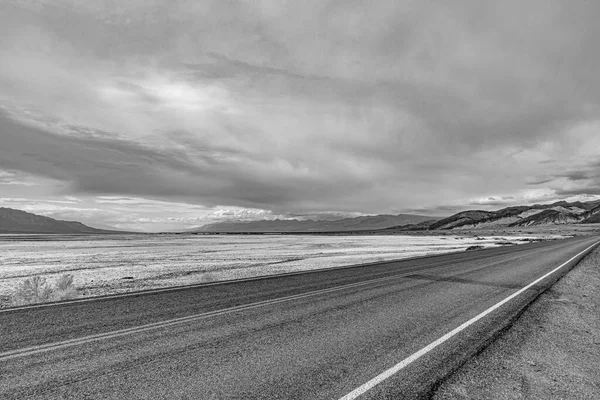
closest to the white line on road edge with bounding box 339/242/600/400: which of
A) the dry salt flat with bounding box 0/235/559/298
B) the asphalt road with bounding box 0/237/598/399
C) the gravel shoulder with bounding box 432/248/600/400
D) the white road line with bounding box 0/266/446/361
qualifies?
the asphalt road with bounding box 0/237/598/399

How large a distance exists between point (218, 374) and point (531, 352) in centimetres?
540

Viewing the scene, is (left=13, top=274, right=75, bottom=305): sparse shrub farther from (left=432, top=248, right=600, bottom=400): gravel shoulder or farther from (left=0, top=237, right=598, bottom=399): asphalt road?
(left=432, top=248, right=600, bottom=400): gravel shoulder

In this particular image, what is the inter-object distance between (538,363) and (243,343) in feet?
16.2

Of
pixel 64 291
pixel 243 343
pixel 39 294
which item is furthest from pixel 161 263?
pixel 243 343

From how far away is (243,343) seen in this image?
6.08 m

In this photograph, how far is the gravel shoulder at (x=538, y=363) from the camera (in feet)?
14.9

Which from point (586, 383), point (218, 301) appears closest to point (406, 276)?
point (218, 301)

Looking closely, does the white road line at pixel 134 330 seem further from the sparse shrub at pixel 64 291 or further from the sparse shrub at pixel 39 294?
the sparse shrub at pixel 64 291

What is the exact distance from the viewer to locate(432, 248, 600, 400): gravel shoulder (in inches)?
179

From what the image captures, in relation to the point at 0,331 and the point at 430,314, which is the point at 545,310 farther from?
the point at 0,331

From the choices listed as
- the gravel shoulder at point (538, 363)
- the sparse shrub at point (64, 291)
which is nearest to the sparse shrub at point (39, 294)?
the sparse shrub at point (64, 291)

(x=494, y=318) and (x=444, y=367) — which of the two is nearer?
(x=444, y=367)

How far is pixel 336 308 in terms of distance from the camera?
29.3 ft

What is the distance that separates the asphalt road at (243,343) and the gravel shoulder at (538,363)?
320 mm
